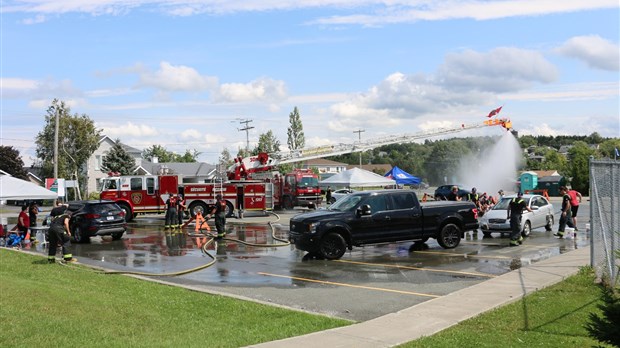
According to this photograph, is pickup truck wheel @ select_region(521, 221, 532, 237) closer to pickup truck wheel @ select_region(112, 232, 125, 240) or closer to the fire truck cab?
pickup truck wheel @ select_region(112, 232, 125, 240)

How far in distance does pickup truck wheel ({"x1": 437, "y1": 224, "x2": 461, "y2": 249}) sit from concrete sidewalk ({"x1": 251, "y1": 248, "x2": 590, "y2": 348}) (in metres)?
4.29

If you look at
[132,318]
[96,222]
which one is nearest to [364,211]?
[132,318]

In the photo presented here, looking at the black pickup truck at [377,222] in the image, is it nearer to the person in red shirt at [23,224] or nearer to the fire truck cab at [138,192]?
the person in red shirt at [23,224]

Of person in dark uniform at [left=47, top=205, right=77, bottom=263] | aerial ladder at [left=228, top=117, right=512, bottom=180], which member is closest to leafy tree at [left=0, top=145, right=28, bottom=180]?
aerial ladder at [left=228, top=117, right=512, bottom=180]

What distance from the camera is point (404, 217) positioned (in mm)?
16688

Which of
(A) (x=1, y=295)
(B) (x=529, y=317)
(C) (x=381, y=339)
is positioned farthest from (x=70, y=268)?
(B) (x=529, y=317)

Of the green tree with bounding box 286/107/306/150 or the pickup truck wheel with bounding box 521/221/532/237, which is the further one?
the green tree with bounding box 286/107/306/150

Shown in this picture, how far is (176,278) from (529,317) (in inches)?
314

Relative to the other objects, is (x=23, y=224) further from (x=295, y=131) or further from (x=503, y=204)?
(x=295, y=131)

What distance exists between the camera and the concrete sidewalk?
754 cm

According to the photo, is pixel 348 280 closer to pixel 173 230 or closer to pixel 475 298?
pixel 475 298

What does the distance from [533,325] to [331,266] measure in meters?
7.11

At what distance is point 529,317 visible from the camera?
28.2 ft

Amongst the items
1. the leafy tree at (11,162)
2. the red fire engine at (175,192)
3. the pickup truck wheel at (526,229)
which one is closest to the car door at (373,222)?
the pickup truck wheel at (526,229)
